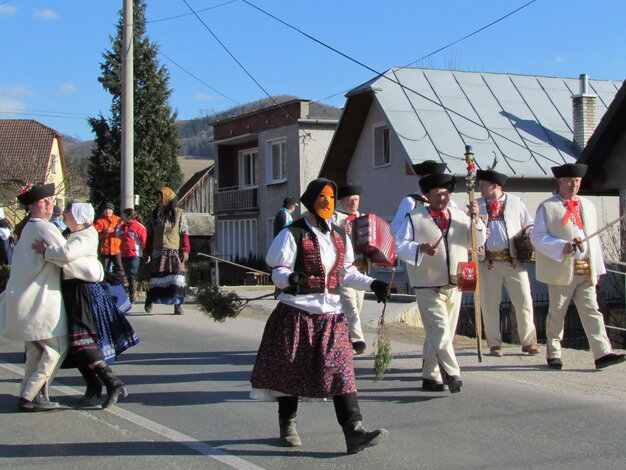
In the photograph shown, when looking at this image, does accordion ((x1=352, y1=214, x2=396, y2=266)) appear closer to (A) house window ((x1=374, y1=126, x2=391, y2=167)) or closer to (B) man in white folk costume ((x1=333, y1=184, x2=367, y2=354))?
(B) man in white folk costume ((x1=333, y1=184, x2=367, y2=354))

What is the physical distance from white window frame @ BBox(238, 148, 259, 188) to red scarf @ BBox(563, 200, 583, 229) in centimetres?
2826

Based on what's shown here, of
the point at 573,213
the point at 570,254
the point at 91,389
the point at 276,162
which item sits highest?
the point at 276,162

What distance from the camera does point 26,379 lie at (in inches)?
283

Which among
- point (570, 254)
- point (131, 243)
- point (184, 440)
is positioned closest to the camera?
point (184, 440)

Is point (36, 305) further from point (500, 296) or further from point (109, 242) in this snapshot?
point (109, 242)

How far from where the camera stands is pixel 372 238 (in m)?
8.76

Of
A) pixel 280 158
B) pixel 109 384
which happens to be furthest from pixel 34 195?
pixel 280 158

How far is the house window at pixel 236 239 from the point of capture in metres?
36.2

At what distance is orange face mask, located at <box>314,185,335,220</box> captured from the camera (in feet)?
19.7

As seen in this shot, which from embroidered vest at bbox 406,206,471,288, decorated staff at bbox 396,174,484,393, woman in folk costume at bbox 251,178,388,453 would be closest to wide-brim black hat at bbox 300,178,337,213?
woman in folk costume at bbox 251,178,388,453

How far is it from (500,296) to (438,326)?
2.51 meters

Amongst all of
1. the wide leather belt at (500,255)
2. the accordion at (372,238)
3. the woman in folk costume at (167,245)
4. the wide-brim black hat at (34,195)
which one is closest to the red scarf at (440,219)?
the accordion at (372,238)

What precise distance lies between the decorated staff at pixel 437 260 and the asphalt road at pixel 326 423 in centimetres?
42

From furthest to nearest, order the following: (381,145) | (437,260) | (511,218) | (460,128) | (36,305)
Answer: (381,145)
(460,128)
(511,218)
(437,260)
(36,305)
